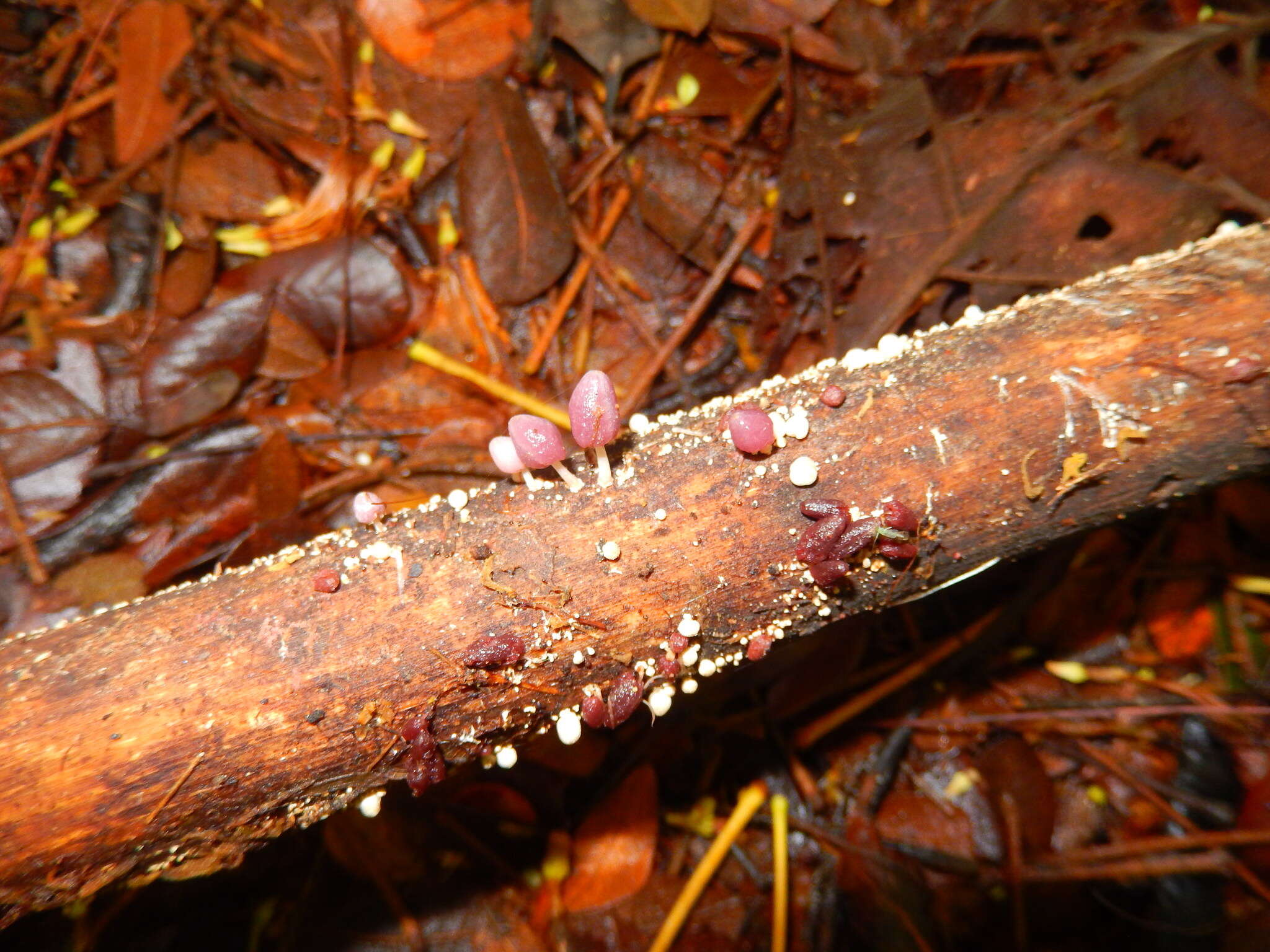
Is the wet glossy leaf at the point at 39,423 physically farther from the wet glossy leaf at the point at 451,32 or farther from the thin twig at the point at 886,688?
the thin twig at the point at 886,688

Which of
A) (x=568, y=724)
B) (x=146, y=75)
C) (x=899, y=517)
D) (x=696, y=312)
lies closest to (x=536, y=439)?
(x=568, y=724)

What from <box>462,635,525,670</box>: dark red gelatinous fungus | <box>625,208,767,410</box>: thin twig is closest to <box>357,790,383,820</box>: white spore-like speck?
<box>462,635,525,670</box>: dark red gelatinous fungus

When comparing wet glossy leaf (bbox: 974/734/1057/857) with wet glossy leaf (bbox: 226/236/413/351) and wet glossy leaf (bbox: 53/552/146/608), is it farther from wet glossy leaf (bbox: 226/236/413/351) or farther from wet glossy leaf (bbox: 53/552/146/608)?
wet glossy leaf (bbox: 53/552/146/608)

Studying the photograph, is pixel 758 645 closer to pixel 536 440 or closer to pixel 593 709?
pixel 593 709

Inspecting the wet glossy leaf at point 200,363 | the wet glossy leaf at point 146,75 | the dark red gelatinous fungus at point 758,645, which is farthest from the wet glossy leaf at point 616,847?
the wet glossy leaf at point 146,75

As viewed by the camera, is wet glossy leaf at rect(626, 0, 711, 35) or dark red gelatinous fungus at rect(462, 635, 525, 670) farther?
wet glossy leaf at rect(626, 0, 711, 35)

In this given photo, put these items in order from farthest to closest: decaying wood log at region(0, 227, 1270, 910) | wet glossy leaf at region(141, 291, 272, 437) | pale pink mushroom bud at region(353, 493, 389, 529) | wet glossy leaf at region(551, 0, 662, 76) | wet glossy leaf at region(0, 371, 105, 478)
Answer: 1. wet glossy leaf at region(551, 0, 662, 76)
2. wet glossy leaf at region(141, 291, 272, 437)
3. wet glossy leaf at region(0, 371, 105, 478)
4. pale pink mushroom bud at region(353, 493, 389, 529)
5. decaying wood log at region(0, 227, 1270, 910)

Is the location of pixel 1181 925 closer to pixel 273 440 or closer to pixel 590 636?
pixel 590 636
